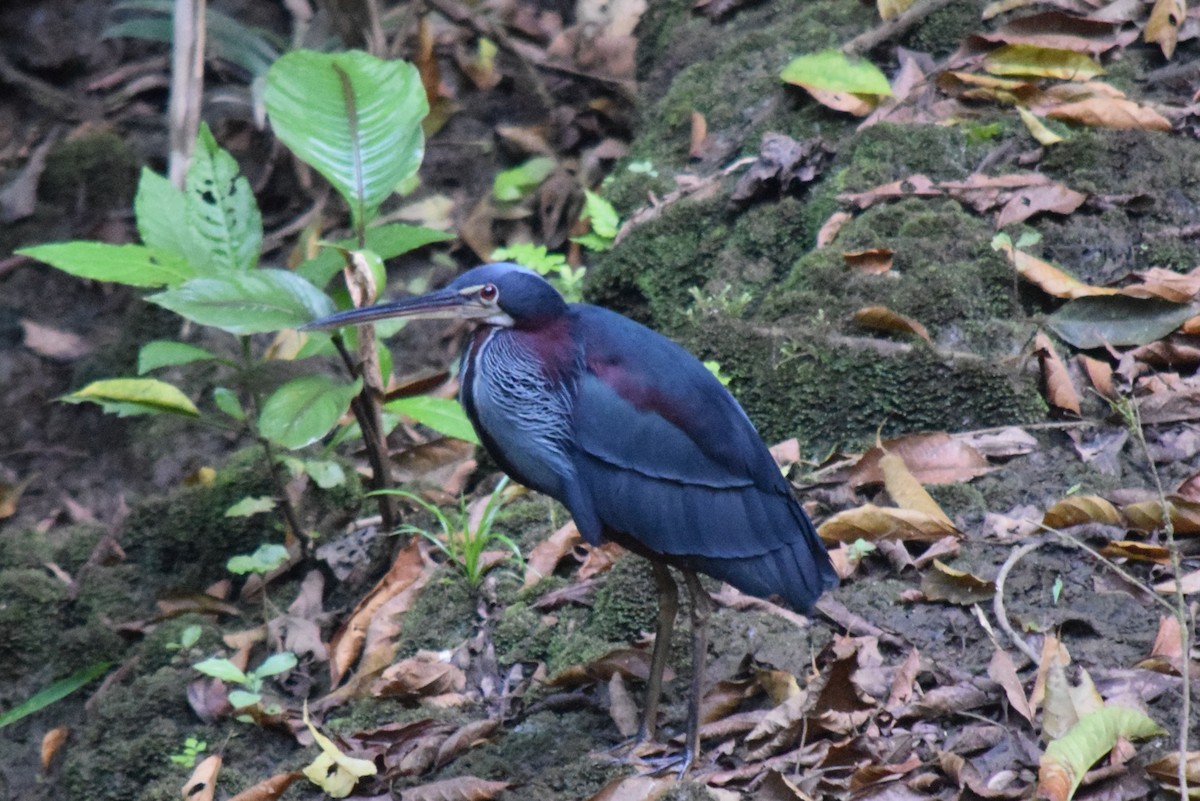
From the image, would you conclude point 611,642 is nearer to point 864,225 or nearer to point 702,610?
point 702,610

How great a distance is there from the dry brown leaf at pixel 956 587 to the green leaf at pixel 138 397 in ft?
8.54

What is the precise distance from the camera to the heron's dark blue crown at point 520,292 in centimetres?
370

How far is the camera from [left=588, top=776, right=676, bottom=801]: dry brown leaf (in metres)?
3.42

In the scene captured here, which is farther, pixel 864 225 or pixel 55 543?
pixel 55 543

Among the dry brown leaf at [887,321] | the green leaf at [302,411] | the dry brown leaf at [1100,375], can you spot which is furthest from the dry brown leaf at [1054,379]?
the green leaf at [302,411]

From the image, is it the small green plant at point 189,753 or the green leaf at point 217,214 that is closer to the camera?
the small green plant at point 189,753

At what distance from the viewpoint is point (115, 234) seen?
7.50 m

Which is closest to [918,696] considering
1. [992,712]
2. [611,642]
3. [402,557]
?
[992,712]

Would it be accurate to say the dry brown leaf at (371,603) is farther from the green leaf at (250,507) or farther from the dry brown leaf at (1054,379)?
the dry brown leaf at (1054,379)

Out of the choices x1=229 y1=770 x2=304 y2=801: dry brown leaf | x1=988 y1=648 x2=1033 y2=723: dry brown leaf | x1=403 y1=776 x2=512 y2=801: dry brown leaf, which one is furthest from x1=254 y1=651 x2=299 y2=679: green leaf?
x1=988 y1=648 x2=1033 y2=723: dry brown leaf

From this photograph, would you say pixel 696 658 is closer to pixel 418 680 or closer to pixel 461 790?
pixel 461 790

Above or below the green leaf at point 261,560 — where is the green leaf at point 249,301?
above

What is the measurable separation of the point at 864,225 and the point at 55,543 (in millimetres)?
3692

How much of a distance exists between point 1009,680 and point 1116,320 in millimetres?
1736
